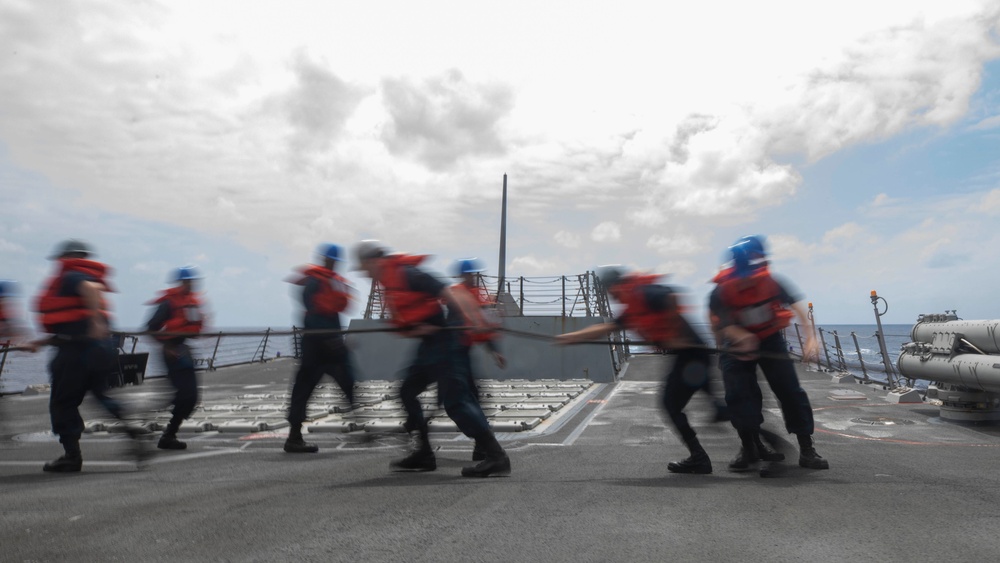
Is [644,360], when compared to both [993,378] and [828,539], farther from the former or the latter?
[828,539]

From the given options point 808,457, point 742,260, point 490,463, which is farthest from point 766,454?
point 490,463

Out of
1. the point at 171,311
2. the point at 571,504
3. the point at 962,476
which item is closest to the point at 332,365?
the point at 171,311

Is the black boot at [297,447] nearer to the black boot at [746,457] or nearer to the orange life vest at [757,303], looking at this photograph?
the black boot at [746,457]

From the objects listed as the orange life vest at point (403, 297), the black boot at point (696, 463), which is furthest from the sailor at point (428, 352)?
the black boot at point (696, 463)

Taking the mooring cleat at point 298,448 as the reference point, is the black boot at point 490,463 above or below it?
above

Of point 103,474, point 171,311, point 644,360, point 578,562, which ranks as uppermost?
point 171,311

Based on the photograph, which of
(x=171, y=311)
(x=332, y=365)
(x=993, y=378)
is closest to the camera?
(x=332, y=365)

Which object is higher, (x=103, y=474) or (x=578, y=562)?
(x=578, y=562)

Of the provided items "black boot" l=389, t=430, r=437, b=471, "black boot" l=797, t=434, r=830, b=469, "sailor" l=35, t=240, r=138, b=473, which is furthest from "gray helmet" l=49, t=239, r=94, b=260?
"black boot" l=797, t=434, r=830, b=469

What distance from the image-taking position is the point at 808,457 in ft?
18.8

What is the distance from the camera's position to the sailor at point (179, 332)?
7.06m

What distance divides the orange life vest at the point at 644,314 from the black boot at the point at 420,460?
182 centimetres

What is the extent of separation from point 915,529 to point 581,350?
1411 cm

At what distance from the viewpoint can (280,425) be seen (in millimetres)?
9031
